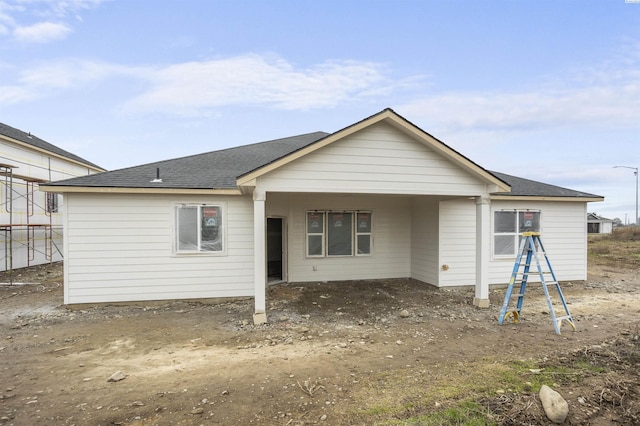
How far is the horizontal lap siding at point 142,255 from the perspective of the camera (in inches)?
304

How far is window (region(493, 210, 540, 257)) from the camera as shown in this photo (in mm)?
10180

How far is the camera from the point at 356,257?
1087 centimetres

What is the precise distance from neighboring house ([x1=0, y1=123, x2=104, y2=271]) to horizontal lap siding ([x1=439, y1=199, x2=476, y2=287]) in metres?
15.3

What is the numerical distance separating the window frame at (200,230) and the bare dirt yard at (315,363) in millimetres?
1320

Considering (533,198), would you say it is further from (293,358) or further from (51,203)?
(51,203)

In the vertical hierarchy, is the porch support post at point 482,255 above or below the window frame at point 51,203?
below

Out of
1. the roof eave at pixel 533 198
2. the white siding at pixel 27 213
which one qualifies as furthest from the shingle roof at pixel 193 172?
the white siding at pixel 27 213

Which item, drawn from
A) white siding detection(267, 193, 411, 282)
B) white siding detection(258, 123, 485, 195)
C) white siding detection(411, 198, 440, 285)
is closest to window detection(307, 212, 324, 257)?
white siding detection(267, 193, 411, 282)

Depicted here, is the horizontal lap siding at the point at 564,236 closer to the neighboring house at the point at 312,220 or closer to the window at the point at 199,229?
the neighboring house at the point at 312,220

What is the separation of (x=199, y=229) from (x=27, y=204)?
10546 mm

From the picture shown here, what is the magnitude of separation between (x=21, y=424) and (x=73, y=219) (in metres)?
5.70

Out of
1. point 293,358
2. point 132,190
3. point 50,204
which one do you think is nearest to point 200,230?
point 132,190

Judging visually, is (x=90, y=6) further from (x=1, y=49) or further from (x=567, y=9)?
(x=567, y=9)

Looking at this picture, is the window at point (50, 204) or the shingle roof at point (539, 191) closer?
the shingle roof at point (539, 191)
